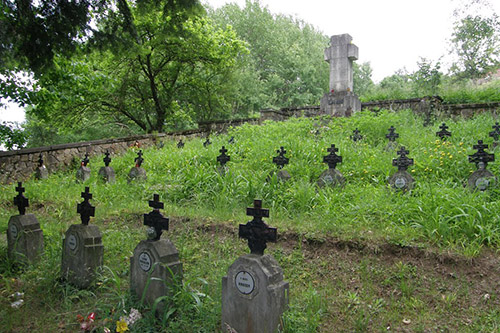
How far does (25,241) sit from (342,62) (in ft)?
37.4

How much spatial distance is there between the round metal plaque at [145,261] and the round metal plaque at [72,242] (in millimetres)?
954

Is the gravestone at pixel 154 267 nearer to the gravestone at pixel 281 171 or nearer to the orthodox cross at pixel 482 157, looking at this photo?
the gravestone at pixel 281 171

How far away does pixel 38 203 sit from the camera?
6965 mm

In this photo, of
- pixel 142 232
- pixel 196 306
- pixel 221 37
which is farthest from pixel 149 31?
pixel 196 306

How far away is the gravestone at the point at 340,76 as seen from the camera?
1271 cm

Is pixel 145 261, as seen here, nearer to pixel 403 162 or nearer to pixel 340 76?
pixel 403 162

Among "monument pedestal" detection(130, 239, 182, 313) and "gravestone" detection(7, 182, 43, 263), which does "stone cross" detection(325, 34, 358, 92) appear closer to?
"gravestone" detection(7, 182, 43, 263)

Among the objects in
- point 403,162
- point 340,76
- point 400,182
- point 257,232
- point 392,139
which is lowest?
point 257,232

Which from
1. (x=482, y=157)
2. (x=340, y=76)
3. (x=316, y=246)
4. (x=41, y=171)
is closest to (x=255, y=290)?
(x=316, y=246)

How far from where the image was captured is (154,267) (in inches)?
127

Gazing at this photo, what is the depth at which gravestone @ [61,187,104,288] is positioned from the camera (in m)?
3.79

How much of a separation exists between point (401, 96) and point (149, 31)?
10576 mm

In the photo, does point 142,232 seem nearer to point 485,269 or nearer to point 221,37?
point 485,269

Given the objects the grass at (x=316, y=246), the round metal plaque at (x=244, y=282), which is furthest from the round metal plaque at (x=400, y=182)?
the round metal plaque at (x=244, y=282)
